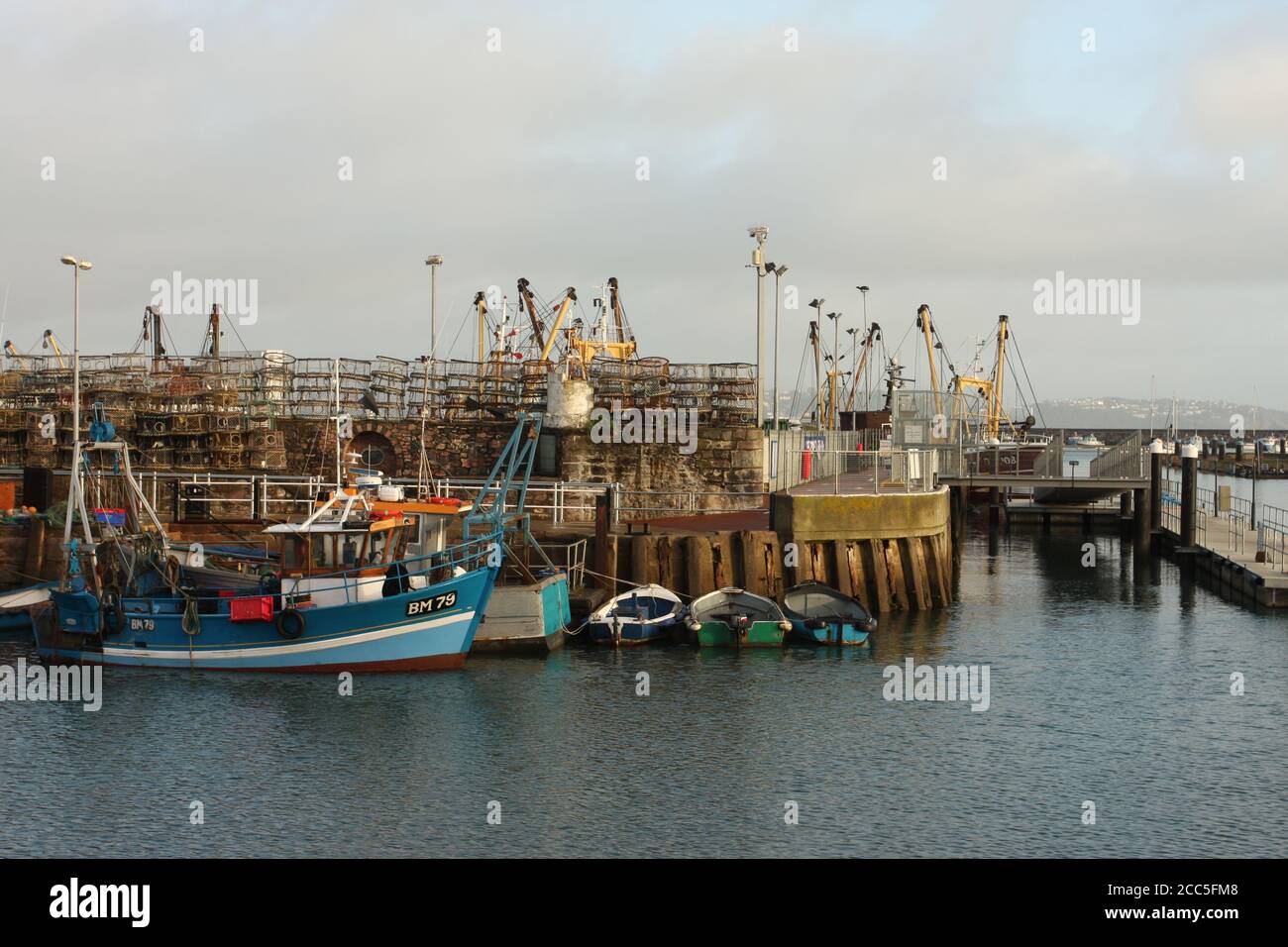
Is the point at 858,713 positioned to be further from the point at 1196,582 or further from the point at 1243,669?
the point at 1196,582

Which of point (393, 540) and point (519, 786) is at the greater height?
point (393, 540)

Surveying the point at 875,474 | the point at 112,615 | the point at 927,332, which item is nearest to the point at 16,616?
the point at 112,615

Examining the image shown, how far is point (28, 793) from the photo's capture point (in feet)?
76.4

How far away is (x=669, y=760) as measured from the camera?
25.4 m

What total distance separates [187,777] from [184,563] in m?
11.7

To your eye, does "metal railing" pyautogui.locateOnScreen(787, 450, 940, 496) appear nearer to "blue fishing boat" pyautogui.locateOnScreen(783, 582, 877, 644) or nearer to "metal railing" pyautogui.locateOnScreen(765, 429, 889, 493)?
"metal railing" pyautogui.locateOnScreen(765, 429, 889, 493)

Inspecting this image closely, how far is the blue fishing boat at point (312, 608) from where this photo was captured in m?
31.4

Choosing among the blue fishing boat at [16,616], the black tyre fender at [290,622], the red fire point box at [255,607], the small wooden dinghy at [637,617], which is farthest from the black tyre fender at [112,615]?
the small wooden dinghy at [637,617]

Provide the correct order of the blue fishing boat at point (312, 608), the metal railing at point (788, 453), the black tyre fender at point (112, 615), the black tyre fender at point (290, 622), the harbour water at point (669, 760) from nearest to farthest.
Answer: the harbour water at point (669, 760), the black tyre fender at point (290, 622), the blue fishing boat at point (312, 608), the black tyre fender at point (112, 615), the metal railing at point (788, 453)

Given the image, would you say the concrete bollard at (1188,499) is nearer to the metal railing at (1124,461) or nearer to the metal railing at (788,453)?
the metal railing at (1124,461)

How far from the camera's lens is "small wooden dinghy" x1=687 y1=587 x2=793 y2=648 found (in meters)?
35.4

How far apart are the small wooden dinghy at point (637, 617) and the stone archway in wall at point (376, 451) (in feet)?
56.9

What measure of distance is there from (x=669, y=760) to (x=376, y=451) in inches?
1146
